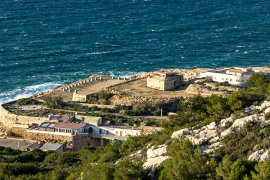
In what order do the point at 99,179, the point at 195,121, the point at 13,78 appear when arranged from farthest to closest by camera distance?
1. the point at 13,78
2. the point at 195,121
3. the point at 99,179

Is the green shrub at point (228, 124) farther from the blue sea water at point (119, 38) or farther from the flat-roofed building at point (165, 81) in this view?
the blue sea water at point (119, 38)

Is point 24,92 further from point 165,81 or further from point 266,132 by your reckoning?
point 266,132

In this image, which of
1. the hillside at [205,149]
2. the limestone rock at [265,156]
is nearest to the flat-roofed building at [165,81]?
the hillside at [205,149]

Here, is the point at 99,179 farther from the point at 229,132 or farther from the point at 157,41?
the point at 157,41

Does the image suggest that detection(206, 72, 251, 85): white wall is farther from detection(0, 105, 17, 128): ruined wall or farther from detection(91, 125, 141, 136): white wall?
detection(0, 105, 17, 128): ruined wall

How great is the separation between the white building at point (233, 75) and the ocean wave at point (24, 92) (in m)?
27.7

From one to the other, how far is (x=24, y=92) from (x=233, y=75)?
1323 inches

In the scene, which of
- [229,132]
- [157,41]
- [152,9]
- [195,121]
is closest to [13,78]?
[157,41]

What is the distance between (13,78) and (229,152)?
57.7m

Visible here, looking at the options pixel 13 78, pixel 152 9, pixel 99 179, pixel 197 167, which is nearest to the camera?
pixel 197 167

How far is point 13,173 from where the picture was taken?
25922mm

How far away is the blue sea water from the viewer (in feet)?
243

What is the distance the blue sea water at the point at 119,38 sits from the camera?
243 ft

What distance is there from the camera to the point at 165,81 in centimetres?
5069
